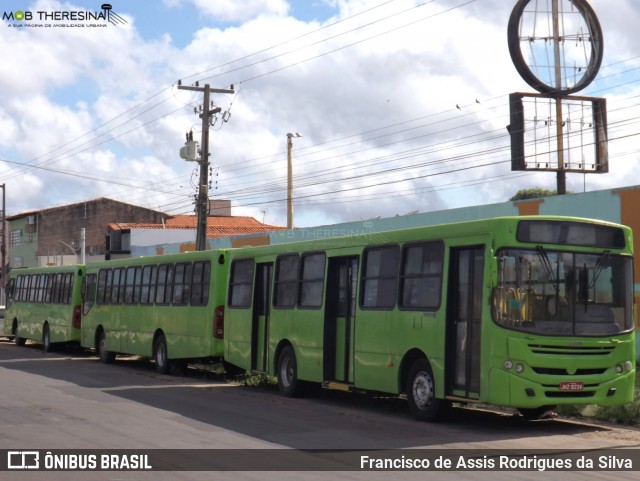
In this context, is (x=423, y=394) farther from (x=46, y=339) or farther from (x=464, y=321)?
(x=46, y=339)

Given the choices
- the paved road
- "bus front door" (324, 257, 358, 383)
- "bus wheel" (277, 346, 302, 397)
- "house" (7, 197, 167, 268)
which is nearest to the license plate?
the paved road

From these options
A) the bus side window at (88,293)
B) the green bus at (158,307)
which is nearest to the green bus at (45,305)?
the bus side window at (88,293)

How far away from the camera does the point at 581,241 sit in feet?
45.4

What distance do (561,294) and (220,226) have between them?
218 feet

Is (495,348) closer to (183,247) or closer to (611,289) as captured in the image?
(611,289)

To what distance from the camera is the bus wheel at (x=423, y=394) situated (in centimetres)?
1437

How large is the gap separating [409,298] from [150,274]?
12.2 metres

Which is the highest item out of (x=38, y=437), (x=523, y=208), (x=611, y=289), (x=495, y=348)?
(x=523, y=208)

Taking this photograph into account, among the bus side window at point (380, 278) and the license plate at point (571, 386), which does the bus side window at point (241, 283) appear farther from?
the license plate at point (571, 386)

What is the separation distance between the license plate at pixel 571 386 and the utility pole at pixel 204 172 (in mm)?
22767

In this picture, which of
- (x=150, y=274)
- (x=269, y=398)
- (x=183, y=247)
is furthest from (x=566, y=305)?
(x=183, y=247)

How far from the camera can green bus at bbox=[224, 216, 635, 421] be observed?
520 inches

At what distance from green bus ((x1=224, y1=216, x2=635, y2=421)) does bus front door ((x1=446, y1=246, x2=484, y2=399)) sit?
1 cm

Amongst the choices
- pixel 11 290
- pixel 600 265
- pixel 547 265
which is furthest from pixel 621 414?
pixel 11 290
